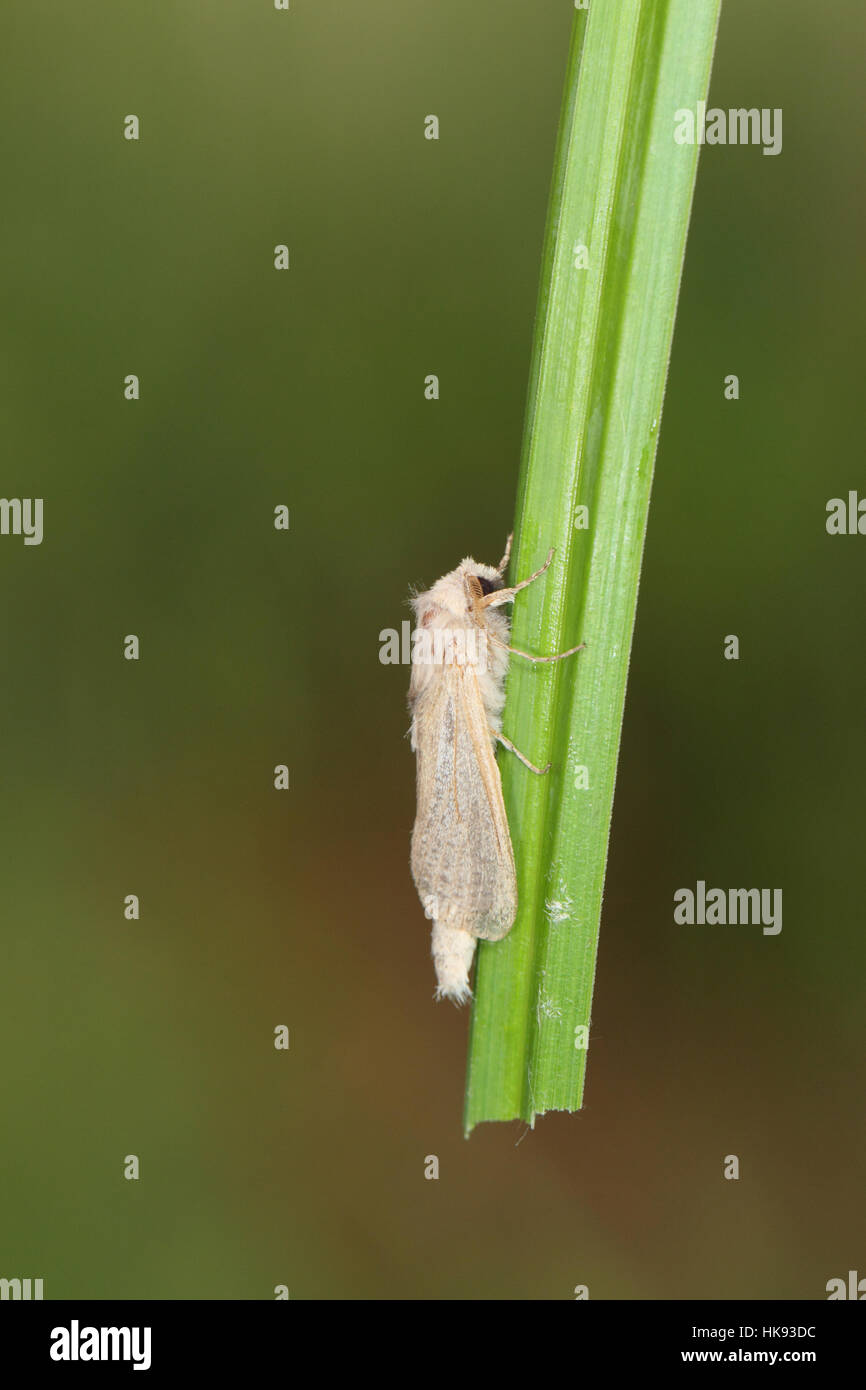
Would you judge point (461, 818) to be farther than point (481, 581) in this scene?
No

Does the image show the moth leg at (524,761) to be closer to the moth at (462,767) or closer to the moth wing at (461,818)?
the moth at (462,767)

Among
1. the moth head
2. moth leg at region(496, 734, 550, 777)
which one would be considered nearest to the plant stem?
moth leg at region(496, 734, 550, 777)

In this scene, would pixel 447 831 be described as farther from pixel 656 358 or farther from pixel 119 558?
pixel 119 558

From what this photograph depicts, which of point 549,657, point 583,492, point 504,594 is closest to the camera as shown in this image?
point 583,492

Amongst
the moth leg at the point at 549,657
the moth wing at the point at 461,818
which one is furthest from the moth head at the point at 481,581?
the moth leg at the point at 549,657

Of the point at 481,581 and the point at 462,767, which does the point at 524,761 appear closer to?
the point at 462,767

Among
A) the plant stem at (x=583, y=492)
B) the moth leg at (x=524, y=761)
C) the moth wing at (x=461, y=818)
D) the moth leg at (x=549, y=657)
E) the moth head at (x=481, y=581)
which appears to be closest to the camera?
the plant stem at (x=583, y=492)

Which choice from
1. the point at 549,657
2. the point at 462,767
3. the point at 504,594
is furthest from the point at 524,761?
the point at 504,594

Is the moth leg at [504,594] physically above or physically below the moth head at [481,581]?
below
